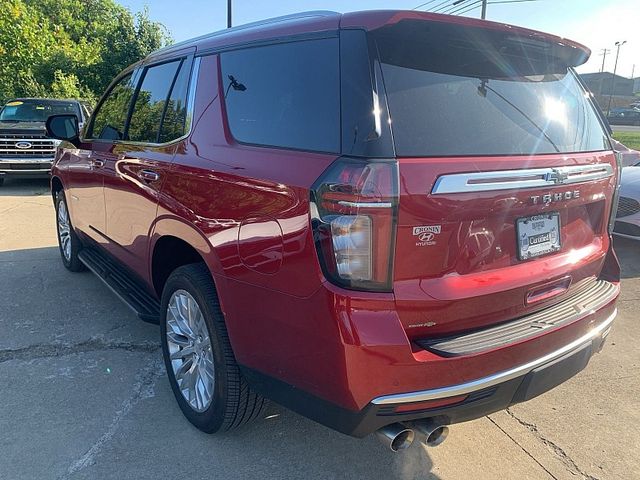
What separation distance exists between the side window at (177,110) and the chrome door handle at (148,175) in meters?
0.20

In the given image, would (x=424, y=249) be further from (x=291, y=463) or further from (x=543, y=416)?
(x=543, y=416)

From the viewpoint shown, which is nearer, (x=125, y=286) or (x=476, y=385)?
(x=476, y=385)

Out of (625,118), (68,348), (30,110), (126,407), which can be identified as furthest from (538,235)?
(625,118)

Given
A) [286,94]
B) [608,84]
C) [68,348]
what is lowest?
[68,348]

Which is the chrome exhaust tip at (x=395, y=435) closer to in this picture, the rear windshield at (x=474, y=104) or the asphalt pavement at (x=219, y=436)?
the asphalt pavement at (x=219, y=436)

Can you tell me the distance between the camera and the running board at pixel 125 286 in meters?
3.36

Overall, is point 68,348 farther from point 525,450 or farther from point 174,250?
point 525,450

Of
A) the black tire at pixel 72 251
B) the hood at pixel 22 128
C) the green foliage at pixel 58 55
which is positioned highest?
the green foliage at pixel 58 55

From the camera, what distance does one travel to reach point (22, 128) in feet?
34.2

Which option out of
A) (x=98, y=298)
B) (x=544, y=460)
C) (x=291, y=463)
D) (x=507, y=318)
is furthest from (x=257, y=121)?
(x=98, y=298)

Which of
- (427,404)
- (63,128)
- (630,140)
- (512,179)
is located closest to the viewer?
(427,404)

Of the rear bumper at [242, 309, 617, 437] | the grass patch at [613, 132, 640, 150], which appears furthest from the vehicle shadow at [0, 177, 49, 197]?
the grass patch at [613, 132, 640, 150]

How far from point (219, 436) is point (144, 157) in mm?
1686

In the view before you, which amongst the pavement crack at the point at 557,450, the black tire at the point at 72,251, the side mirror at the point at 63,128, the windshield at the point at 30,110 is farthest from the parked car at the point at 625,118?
the pavement crack at the point at 557,450
